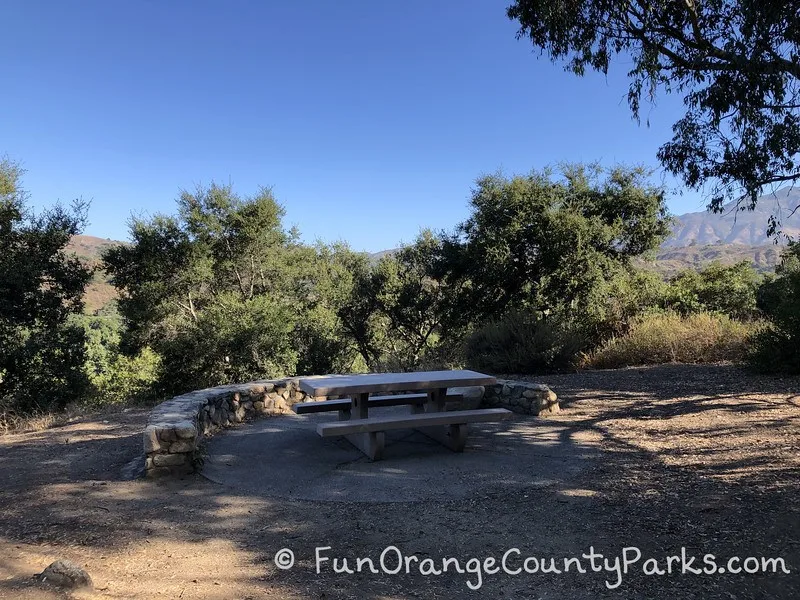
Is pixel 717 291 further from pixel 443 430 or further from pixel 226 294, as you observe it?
pixel 226 294

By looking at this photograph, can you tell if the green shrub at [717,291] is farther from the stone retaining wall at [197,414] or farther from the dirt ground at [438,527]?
the stone retaining wall at [197,414]

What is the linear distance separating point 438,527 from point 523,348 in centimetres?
632

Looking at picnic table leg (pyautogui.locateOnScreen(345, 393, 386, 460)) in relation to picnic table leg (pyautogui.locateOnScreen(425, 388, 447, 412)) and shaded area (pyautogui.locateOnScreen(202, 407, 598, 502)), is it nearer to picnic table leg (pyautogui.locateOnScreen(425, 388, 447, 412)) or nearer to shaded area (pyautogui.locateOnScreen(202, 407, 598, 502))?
Result: shaded area (pyautogui.locateOnScreen(202, 407, 598, 502))

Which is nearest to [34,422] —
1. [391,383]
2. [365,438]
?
[365,438]

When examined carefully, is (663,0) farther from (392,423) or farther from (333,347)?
(333,347)

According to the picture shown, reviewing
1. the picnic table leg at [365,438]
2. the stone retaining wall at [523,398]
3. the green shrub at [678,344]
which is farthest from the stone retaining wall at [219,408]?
the green shrub at [678,344]

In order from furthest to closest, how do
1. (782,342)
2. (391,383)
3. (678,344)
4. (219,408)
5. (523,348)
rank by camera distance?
(678,344) → (523,348) → (782,342) → (219,408) → (391,383)

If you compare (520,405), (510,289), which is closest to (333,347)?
(510,289)

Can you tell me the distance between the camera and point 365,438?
Answer: 4949 millimetres

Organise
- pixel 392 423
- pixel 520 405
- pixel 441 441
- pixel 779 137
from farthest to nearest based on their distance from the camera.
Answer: pixel 520 405
pixel 779 137
pixel 441 441
pixel 392 423

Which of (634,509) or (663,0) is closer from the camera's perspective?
(634,509)

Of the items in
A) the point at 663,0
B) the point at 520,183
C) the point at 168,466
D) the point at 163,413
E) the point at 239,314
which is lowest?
the point at 168,466

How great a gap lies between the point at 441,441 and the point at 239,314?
788cm

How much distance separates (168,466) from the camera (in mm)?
4355
